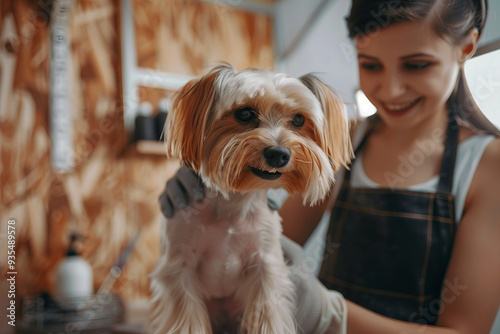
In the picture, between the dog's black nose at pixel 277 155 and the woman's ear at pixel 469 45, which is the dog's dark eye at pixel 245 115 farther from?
the woman's ear at pixel 469 45

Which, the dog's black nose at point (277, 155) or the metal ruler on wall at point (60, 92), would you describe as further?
the metal ruler on wall at point (60, 92)

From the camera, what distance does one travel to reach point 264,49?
2.10 feet

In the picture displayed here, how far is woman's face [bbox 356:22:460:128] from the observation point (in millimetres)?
589

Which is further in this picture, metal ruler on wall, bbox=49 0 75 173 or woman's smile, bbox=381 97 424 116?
metal ruler on wall, bbox=49 0 75 173

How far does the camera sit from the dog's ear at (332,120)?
0.50 metres

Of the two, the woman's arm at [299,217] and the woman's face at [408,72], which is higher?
the woman's face at [408,72]

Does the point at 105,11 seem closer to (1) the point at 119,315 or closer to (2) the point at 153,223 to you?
(2) the point at 153,223

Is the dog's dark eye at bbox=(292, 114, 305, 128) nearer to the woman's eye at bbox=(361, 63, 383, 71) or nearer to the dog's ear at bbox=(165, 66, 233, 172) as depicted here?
the dog's ear at bbox=(165, 66, 233, 172)

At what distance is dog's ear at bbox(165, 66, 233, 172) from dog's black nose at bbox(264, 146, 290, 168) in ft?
0.32

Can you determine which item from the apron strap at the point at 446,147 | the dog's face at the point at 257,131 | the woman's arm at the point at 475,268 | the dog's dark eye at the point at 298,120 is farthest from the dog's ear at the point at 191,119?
the woman's arm at the point at 475,268

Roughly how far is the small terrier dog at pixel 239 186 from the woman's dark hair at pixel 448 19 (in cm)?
21

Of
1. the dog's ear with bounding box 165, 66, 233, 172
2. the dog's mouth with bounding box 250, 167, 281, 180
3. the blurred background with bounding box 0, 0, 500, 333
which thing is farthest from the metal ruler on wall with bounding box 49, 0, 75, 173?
the dog's mouth with bounding box 250, 167, 281, 180

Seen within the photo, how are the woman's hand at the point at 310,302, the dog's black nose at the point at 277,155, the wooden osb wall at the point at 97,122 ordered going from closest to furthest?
the dog's black nose at the point at 277,155 → the woman's hand at the point at 310,302 → the wooden osb wall at the point at 97,122

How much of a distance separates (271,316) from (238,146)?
25 cm
